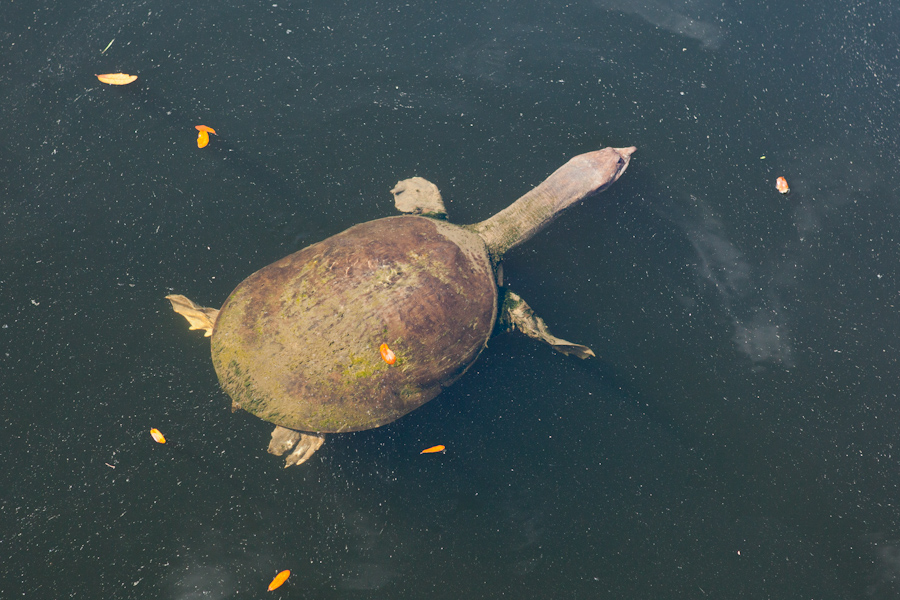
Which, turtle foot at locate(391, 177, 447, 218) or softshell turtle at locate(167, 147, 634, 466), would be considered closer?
softshell turtle at locate(167, 147, 634, 466)

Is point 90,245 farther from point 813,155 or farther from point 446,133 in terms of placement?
point 813,155

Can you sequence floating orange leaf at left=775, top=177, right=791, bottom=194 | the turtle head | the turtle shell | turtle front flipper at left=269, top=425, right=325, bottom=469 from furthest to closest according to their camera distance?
floating orange leaf at left=775, top=177, right=791, bottom=194, the turtle head, turtle front flipper at left=269, top=425, right=325, bottom=469, the turtle shell

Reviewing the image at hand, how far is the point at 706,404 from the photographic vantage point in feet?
12.9

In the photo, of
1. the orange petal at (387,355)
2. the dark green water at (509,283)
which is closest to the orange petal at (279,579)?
the dark green water at (509,283)

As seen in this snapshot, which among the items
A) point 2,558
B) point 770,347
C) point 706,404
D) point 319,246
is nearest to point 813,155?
point 770,347

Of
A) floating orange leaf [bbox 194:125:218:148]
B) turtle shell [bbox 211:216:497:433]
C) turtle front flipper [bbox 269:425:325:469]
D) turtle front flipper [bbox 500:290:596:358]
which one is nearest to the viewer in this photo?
turtle shell [bbox 211:216:497:433]

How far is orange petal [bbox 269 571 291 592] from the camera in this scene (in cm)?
329

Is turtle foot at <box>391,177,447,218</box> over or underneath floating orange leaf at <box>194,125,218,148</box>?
underneath

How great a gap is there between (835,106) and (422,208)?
4187 millimetres

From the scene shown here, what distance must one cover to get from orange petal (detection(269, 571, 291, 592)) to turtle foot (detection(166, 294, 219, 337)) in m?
1.83

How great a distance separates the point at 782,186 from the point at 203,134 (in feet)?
17.3

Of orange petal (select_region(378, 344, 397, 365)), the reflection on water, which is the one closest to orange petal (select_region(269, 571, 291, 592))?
orange petal (select_region(378, 344, 397, 365))

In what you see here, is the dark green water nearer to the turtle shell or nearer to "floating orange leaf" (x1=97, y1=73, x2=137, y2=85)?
"floating orange leaf" (x1=97, y1=73, x2=137, y2=85)

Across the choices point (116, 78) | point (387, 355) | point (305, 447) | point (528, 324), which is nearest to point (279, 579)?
point (305, 447)
